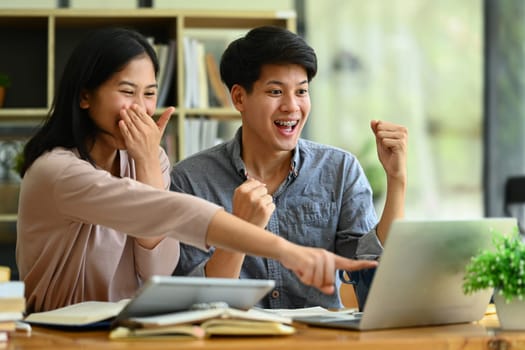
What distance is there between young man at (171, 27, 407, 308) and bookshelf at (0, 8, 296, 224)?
1.60 m

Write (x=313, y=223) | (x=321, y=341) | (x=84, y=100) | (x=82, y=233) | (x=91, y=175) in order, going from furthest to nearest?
(x=313, y=223)
(x=84, y=100)
(x=82, y=233)
(x=91, y=175)
(x=321, y=341)

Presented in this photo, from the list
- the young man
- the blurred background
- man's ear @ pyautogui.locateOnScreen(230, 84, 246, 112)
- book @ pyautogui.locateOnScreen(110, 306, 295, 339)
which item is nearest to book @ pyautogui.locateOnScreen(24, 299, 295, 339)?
book @ pyautogui.locateOnScreen(110, 306, 295, 339)

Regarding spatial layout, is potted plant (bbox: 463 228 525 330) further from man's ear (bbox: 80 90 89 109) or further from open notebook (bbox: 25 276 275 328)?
man's ear (bbox: 80 90 89 109)

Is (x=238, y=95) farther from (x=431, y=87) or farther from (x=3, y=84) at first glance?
(x=431, y=87)

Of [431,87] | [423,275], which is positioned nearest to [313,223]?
[423,275]

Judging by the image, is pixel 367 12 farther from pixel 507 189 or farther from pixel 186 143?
pixel 186 143

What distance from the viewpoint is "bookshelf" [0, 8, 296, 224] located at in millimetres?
3984

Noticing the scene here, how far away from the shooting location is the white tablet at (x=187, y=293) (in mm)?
1392

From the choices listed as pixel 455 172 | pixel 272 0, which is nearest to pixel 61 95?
pixel 272 0

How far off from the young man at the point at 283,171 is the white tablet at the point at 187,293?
0.66m

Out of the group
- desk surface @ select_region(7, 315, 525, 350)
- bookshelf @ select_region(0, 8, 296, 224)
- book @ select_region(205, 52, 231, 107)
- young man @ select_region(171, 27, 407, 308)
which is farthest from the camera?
book @ select_region(205, 52, 231, 107)

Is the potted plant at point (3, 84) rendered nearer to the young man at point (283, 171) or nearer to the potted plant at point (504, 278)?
the young man at point (283, 171)

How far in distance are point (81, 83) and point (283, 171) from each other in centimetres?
63

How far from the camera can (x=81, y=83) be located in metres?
1.99
